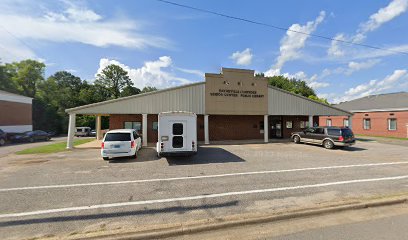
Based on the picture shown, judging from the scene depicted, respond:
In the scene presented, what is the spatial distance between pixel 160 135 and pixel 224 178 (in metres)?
4.77

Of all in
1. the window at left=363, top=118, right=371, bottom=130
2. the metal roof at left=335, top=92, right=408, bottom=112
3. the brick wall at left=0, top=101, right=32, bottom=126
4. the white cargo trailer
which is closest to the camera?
the white cargo trailer

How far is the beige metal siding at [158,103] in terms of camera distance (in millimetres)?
16438

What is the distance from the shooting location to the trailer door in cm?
1127

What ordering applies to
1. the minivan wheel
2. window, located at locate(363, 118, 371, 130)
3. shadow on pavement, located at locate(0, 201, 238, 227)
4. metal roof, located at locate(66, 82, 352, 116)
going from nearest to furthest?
shadow on pavement, located at locate(0, 201, 238, 227), the minivan wheel, metal roof, located at locate(66, 82, 352, 116), window, located at locate(363, 118, 371, 130)

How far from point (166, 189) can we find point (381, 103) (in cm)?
3660

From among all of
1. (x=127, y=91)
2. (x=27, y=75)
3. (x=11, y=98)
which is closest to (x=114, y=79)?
(x=127, y=91)

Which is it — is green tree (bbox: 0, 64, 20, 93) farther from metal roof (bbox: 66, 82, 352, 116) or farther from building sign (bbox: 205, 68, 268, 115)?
building sign (bbox: 205, 68, 268, 115)

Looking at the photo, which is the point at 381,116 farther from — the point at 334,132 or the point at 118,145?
the point at 118,145

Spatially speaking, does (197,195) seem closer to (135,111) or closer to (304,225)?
(304,225)

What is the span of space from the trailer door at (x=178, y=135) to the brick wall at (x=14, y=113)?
1350 inches

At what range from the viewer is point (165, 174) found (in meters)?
8.61

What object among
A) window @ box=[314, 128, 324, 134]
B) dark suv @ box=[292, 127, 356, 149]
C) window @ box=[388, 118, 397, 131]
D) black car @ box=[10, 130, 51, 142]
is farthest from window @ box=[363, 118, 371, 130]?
black car @ box=[10, 130, 51, 142]

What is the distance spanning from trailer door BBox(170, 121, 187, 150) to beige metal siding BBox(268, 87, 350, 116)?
460 inches

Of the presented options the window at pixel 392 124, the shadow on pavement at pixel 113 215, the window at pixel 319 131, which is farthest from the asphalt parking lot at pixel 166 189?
the window at pixel 392 124
